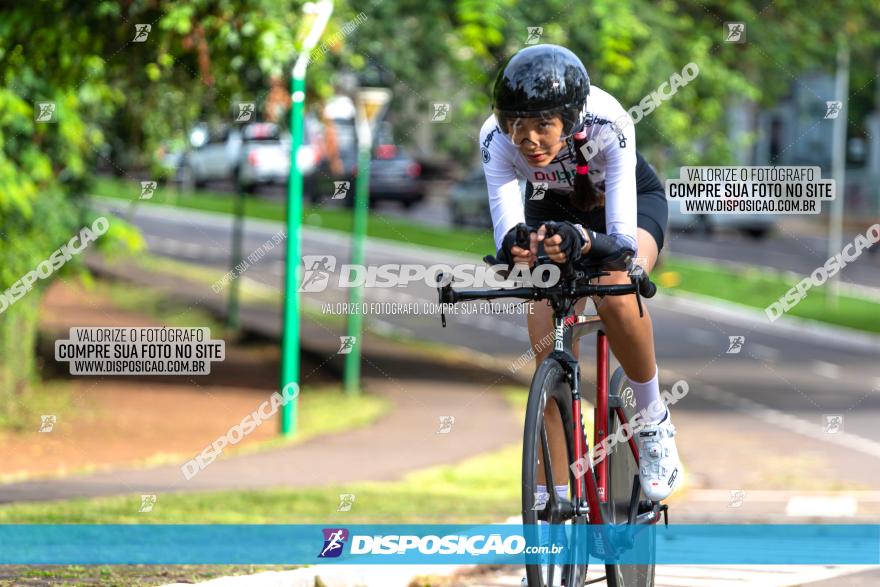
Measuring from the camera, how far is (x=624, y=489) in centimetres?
567

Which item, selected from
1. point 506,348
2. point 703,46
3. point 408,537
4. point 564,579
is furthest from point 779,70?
point 564,579

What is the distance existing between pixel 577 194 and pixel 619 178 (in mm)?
404

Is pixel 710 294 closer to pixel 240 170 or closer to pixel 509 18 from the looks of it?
pixel 240 170

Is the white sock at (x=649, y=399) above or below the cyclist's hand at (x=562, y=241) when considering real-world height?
below

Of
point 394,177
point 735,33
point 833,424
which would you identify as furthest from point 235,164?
point 833,424

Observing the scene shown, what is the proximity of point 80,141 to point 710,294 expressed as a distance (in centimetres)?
1665

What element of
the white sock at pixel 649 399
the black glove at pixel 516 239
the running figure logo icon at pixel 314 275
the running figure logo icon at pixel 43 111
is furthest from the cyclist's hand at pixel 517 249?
the running figure logo icon at pixel 314 275

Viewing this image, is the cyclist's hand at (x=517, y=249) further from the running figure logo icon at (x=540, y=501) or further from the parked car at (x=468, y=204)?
the parked car at (x=468, y=204)

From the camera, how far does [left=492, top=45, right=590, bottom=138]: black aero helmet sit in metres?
4.73

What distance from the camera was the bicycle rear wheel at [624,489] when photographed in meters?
5.57

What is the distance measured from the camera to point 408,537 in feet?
23.1

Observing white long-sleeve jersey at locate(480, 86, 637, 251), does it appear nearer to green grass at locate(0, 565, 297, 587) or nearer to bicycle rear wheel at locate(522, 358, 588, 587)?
bicycle rear wheel at locate(522, 358, 588, 587)

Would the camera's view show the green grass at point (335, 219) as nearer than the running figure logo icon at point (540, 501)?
No

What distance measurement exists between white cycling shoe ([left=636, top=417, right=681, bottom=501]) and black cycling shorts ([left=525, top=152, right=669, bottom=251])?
0.66 m
